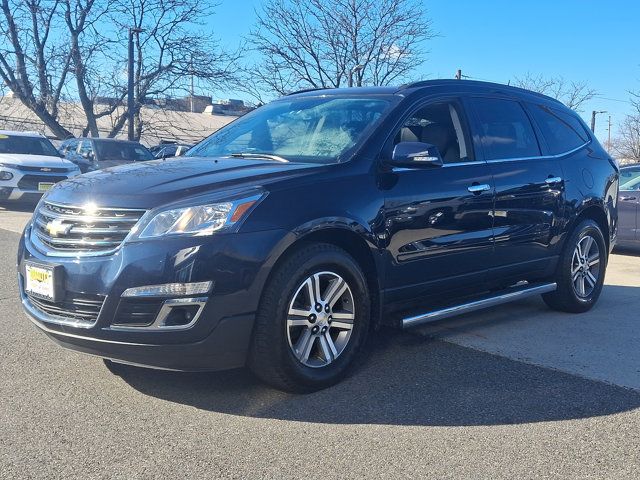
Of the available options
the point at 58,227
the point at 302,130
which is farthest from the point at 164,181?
the point at 302,130

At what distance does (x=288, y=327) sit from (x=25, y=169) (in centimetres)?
1161

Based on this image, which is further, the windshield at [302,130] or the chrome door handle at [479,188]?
the chrome door handle at [479,188]

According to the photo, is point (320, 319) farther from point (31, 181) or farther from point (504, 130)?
point (31, 181)

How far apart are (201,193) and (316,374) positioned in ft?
4.01

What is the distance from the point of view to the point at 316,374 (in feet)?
12.8

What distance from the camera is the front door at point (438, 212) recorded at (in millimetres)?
4379

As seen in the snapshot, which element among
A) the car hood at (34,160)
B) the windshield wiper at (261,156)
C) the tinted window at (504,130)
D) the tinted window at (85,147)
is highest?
the tinted window at (504,130)

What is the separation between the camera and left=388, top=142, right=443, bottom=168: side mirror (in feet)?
14.0

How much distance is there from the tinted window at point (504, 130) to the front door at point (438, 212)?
9.1 inches

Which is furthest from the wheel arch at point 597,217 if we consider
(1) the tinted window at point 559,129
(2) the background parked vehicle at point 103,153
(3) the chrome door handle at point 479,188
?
(2) the background parked vehicle at point 103,153

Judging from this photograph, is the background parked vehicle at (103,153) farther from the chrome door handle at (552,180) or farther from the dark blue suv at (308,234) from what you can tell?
the chrome door handle at (552,180)

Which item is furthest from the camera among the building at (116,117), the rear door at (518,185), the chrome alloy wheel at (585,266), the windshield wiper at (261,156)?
the building at (116,117)

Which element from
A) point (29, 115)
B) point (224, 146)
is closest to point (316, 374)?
point (224, 146)

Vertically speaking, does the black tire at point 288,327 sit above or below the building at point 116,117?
below
